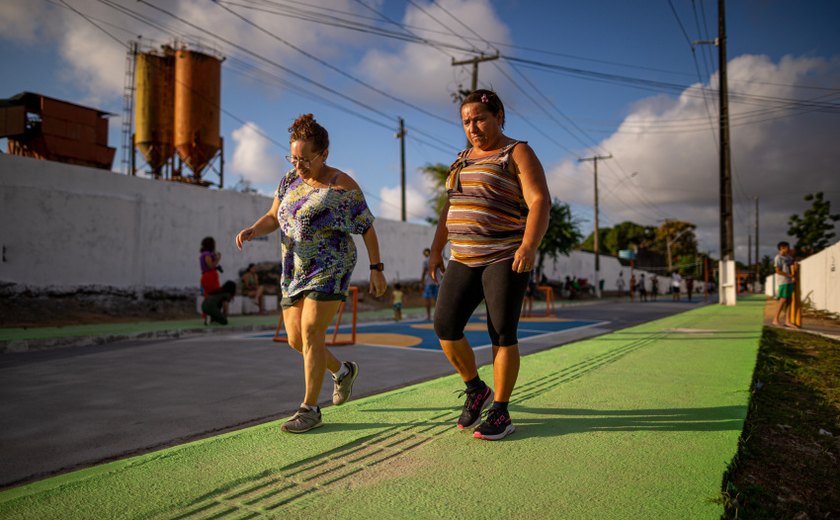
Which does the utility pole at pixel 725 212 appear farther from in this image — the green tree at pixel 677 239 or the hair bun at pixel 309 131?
the green tree at pixel 677 239

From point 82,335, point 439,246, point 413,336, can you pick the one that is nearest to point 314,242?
point 439,246

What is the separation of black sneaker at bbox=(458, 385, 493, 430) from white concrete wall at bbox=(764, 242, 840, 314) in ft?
44.3

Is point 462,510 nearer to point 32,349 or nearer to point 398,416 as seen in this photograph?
point 398,416

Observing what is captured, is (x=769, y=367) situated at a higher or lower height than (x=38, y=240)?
lower

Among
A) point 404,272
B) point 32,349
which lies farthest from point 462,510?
point 404,272

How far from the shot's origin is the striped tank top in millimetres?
Result: 3123

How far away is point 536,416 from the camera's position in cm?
359

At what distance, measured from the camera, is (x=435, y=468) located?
8.45 feet

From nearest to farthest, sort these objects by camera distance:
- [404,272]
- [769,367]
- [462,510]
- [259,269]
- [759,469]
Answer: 1. [462,510]
2. [759,469]
3. [769,367]
4. [259,269]
5. [404,272]

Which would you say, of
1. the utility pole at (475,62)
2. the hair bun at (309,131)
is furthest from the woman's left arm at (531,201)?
the utility pole at (475,62)

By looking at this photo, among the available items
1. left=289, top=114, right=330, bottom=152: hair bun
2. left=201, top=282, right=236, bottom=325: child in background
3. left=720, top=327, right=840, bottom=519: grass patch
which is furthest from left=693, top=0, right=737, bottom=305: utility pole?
left=289, top=114, right=330, bottom=152: hair bun

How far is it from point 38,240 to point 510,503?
45.0ft

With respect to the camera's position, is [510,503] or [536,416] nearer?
[510,503]

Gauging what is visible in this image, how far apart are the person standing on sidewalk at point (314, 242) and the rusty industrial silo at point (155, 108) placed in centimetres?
2635
